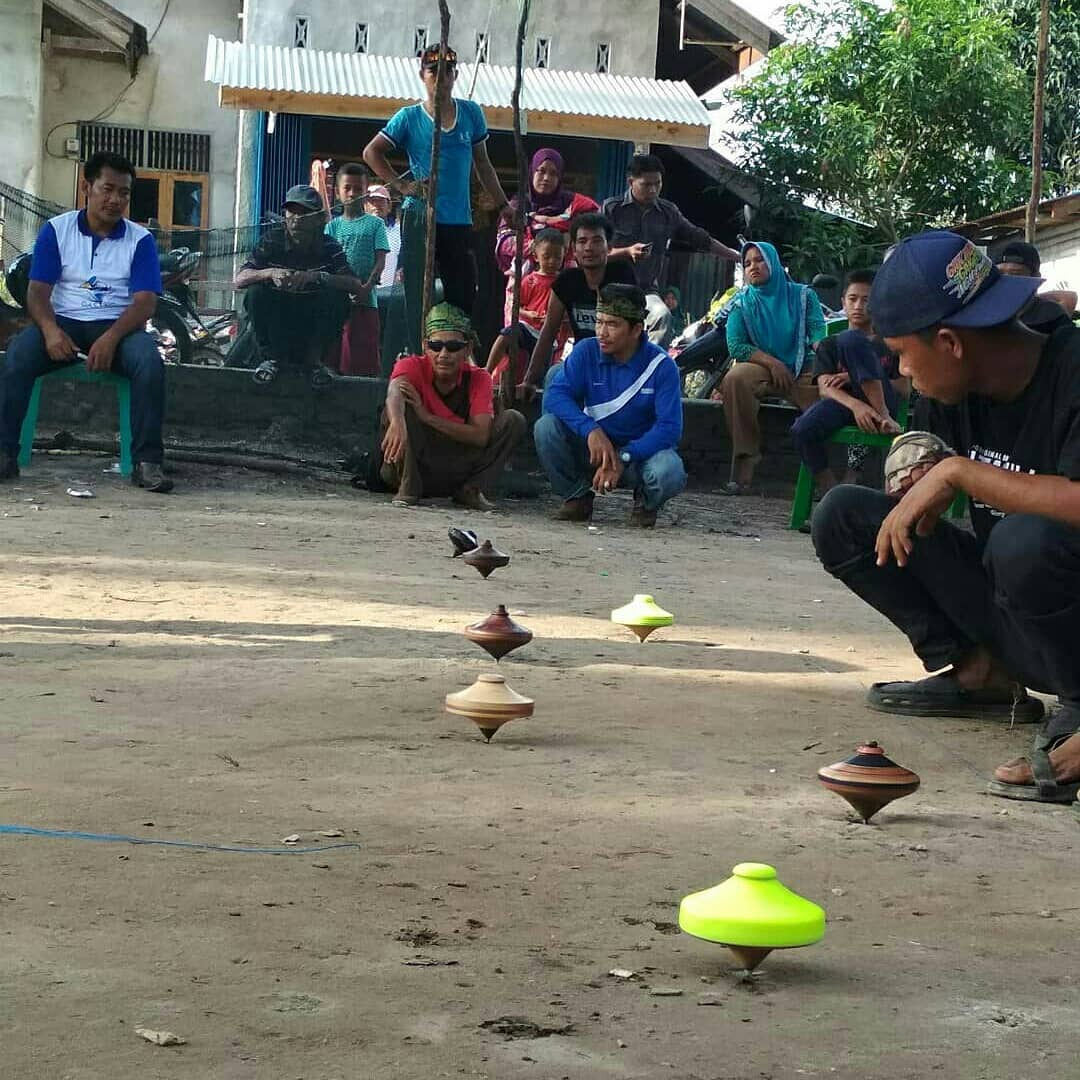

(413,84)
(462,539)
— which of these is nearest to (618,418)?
(462,539)

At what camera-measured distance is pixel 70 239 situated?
10.3 meters

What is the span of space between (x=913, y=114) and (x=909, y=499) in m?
19.7

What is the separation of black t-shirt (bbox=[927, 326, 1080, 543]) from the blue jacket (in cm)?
579

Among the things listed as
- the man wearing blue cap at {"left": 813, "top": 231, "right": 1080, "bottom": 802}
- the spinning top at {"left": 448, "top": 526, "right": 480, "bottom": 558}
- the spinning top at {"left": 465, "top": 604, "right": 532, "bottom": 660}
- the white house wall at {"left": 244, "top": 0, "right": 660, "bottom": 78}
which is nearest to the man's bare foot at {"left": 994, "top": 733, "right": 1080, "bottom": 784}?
the man wearing blue cap at {"left": 813, "top": 231, "right": 1080, "bottom": 802}

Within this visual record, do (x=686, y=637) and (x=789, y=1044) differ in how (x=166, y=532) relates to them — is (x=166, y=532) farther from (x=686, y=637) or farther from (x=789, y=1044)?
(x=789, y=1044)

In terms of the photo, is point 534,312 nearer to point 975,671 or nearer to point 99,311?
point 99,311

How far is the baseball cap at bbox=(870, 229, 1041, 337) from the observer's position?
391 centimetres

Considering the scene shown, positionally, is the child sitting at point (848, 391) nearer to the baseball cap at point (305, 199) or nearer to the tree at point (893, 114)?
the baseball cap at point (305, 199)

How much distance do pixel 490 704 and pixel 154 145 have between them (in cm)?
2184

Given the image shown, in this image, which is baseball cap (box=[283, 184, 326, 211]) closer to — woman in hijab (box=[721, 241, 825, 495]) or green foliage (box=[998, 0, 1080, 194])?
woman in hijab (box=[721, 241, 825, 495])

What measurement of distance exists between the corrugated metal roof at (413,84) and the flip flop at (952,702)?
15.1 meters

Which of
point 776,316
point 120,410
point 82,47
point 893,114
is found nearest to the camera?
point 120,410

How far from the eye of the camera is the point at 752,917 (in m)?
2.69

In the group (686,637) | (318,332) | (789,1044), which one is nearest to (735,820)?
(789,1044)
